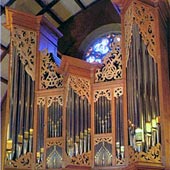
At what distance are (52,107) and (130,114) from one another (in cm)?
151

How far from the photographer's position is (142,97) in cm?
706

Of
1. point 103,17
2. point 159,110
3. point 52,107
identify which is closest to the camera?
point 159,110

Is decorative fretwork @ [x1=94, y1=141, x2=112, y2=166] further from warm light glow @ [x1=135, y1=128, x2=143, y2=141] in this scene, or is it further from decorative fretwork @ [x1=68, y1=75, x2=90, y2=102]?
decorative fretwork @ [x1=68, y1=75, x2=90, y2=102]

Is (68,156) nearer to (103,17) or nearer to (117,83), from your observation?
(117,83)

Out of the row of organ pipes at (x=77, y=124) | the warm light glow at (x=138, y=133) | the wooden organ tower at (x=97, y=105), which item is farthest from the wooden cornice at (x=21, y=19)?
the warm light glow at (x=138, y=133)

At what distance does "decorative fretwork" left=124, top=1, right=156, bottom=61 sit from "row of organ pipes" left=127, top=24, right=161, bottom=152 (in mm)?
79

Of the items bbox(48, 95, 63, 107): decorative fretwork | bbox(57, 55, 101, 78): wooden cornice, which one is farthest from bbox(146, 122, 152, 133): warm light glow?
bbox(48, 95, 63, 107): decorative fretwork

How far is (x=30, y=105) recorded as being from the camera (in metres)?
8.19

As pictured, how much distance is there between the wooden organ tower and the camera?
22.9 feet

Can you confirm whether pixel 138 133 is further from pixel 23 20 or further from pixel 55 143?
pixel 23 20

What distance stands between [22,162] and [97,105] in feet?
5.02

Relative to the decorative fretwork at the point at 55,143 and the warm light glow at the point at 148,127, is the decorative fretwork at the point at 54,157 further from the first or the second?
the warm light glow at the point at 148,127

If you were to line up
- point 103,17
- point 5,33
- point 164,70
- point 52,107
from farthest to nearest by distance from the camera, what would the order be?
point 103,17 → point 5,33 → point 52,107 → point 164,70

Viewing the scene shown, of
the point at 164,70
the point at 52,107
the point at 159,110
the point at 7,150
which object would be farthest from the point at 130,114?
the point at 7,150
